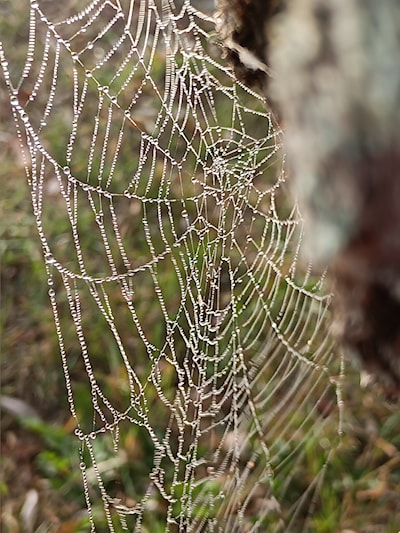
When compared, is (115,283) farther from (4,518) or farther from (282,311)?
(4,518)

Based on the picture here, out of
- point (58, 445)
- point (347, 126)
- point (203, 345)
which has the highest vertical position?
point (347, 126)

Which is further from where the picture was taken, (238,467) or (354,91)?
(238,467)

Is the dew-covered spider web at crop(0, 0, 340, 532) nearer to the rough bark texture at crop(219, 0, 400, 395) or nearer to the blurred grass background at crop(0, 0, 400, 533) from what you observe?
the blurred grass background at crop(0, 0, 400, 533)

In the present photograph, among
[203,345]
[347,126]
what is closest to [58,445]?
[203,345]

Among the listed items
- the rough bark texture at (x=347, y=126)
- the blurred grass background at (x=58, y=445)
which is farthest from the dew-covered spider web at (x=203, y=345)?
the rough bark texture at (x=347, y=126)

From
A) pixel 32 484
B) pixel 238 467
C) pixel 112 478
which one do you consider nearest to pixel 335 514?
pixel 238 467

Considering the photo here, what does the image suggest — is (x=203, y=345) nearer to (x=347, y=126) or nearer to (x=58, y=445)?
(x=58, y=445)
